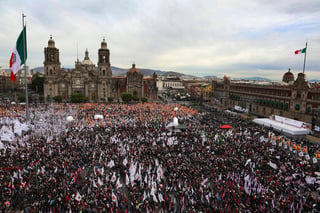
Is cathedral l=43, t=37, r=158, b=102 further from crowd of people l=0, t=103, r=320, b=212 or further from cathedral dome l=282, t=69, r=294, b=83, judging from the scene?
cathedral dome l=282, t=69, r=294, b=83

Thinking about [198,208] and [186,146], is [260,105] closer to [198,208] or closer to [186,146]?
[186,146]

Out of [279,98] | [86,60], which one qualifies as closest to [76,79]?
[86,60]

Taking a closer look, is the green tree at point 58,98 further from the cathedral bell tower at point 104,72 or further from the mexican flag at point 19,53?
the mexican flag at point 19,53

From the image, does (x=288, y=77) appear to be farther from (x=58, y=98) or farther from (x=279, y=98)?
(x=58, y=98)

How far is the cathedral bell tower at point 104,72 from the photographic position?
224 ft

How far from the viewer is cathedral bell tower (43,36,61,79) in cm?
6531

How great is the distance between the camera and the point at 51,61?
218ft

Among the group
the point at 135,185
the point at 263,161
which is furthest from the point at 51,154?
the point at 263,161

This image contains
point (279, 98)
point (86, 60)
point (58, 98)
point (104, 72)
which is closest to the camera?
point (279, 98)

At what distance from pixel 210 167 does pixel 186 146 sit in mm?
5011

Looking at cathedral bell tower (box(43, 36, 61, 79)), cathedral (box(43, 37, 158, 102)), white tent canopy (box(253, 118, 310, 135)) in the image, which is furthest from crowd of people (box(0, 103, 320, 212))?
cathedral bell tower (box(43, 36, 61, 79))

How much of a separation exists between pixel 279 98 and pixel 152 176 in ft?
132

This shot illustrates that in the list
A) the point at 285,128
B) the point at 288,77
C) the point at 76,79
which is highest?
the point at 288,77

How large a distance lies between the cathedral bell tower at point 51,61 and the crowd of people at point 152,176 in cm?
4965
